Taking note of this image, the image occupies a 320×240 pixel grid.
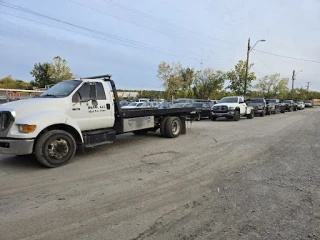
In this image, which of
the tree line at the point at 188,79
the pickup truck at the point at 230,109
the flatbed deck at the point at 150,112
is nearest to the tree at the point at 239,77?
the tree line at the point at 188,79

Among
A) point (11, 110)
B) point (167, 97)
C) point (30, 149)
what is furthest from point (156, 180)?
point (167, 97)

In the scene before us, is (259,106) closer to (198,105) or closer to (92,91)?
(198,105)

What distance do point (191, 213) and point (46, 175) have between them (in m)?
3.51

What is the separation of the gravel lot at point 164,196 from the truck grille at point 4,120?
3.39ft

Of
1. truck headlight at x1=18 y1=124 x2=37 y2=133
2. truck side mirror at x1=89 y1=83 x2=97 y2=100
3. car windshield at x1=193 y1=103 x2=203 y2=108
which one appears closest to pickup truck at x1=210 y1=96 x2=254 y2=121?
car windshield at x1=193 y1=103 x2=203 y2=108

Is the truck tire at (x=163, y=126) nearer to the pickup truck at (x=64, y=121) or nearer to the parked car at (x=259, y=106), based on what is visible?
the pickup truck at (x=64, y=121)

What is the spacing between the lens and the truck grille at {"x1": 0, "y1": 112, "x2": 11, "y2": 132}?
5.91m

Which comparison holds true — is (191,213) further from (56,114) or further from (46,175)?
(56,114)

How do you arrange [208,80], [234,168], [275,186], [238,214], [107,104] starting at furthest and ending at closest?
1. [208,80]
2. [107,104]
3. [234,168]
4. [275,186]
5. [238,214]

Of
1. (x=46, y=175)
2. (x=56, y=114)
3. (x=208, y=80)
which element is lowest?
(x=46, y=175)

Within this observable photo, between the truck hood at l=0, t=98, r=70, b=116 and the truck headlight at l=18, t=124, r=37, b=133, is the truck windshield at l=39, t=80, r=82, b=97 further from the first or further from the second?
the truck headlight at l=18, t=124, r=37, b=133

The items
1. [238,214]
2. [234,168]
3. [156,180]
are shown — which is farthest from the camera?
[234,168]

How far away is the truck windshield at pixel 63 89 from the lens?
700 cm

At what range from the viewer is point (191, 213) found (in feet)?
12.5
